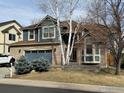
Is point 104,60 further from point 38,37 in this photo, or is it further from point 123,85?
point 123,85

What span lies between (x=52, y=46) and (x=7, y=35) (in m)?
20.5

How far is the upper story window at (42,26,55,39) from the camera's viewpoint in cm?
4369

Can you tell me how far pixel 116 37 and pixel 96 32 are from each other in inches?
91.6

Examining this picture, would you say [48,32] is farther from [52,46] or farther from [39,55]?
[39,55]

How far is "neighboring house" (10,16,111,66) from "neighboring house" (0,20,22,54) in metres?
12.5

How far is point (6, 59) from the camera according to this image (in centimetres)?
4269

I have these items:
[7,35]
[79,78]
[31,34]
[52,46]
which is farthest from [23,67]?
[7,35]

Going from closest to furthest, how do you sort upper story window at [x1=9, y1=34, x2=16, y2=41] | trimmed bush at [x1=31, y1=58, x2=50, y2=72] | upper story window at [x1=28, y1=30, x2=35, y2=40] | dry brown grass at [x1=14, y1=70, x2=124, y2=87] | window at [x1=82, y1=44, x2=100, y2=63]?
dry brown grass at [x1=14, y1=70, x2=124, y2=87], trimmed bush at [x1=31, y1=58, x2=50, y2=72], window at [x1=82, y1=44, x2=100, y2=63], upper story window at [x1=28, y1=30, x2=35, y2=40], upper story window at [x1=9, y1=34, x2=16, y2=41]

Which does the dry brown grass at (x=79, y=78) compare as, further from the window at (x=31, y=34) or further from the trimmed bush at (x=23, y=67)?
the window at (x=31, y=34)

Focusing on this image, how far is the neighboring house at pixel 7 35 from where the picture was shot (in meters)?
59.8

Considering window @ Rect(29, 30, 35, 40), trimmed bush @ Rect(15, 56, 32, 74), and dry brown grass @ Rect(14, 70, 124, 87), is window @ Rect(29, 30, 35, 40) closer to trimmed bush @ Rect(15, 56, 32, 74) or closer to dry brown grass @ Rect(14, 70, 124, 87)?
trimmed bush @ Rect(15, 56, 32, 74)

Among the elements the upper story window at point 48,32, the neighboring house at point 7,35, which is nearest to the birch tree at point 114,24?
the upper story window at point 48,32

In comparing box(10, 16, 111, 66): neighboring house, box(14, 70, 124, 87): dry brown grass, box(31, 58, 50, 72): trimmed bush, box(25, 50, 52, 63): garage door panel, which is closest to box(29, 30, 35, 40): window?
box(10, 16, 111, 66): neighboring house

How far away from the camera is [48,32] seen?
4453 cm
